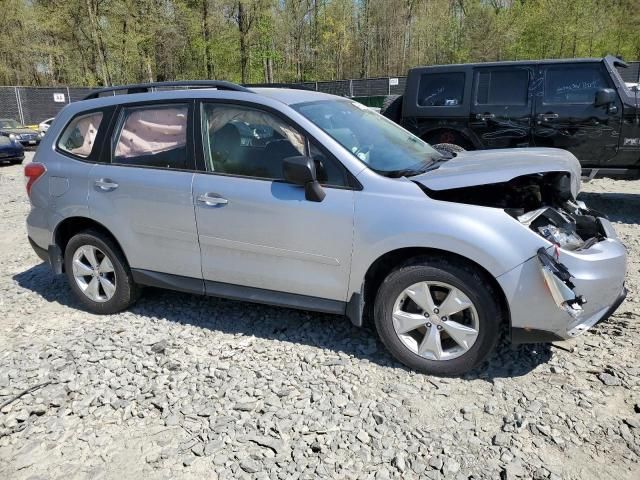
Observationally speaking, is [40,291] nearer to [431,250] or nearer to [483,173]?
[431,250]

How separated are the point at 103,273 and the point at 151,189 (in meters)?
1.00

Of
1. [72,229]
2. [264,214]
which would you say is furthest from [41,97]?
[264,214]

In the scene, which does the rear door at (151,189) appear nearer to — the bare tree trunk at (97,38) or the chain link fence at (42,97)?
the chain link fence at (42,97)

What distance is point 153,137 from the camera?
4.01 metres

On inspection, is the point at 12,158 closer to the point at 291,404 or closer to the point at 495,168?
the point at 291,404

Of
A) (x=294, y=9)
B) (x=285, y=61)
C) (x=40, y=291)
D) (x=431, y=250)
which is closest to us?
(x=431, y=250)

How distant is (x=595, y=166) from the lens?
714 cm

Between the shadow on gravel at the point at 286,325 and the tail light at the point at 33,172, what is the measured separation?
3.72ft

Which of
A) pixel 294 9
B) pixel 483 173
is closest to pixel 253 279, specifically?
pixel 483 173

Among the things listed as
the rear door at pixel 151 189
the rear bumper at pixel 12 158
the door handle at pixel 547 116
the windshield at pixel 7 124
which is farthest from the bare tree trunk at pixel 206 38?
the rear door at pixel 151 189

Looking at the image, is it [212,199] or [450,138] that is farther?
[450,138]

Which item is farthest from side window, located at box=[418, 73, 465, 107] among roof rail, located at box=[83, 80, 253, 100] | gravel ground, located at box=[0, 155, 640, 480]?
roof rail, located at box=[83, 80, 253, 100]

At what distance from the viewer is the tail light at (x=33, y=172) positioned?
4418 mm

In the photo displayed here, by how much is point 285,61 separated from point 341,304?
4266 centimetres
